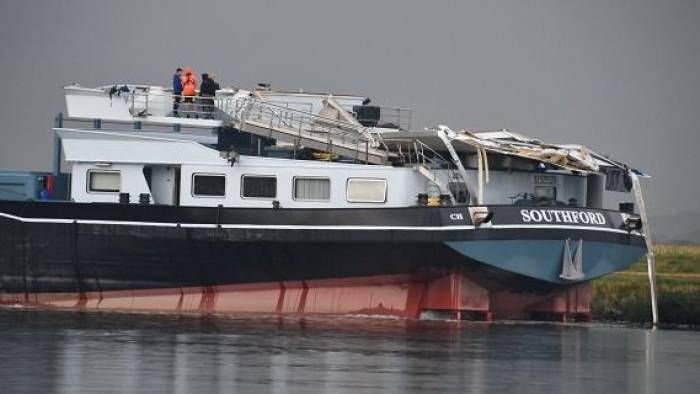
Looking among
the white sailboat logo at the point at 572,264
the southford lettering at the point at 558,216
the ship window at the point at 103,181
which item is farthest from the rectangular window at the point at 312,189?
the white sailboat logo at the point at 572,264

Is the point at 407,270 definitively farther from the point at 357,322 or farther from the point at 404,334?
the point at 404,334

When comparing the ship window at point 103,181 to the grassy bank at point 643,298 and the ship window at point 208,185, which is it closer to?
the ship window at point 208,185

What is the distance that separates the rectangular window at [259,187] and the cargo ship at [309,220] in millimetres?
31

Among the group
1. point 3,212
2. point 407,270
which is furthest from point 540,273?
point 3,212

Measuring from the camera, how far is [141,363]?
25828 mm

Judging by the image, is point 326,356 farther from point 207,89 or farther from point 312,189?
point 207,89

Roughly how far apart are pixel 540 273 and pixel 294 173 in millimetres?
5847

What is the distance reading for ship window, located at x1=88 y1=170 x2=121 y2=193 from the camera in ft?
127

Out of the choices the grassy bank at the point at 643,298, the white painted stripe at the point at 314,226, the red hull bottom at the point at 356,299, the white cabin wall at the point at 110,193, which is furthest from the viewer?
the grassy bank at the point at 643,298

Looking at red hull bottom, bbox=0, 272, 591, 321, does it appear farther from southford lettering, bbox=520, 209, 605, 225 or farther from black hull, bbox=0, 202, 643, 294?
southford lettering, bbox=520, 209, 605, 225

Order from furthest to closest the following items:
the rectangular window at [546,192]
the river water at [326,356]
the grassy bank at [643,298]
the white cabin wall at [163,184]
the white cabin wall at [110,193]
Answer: the grassy bank at [643,298] < the rectangular window at [546,192] < the white cabin wall at [163,184] < the white cabin wall at [110,193] < the river water at [326,356]

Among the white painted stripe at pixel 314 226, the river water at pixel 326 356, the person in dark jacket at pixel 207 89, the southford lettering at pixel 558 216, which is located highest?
the person in dark jacket at pixel 207 89

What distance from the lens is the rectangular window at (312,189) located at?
3772 cm

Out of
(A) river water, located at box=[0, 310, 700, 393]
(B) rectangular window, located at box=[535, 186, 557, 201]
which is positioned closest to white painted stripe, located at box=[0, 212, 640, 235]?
(A) river water, located at box=[0, 310, 700, 393]
